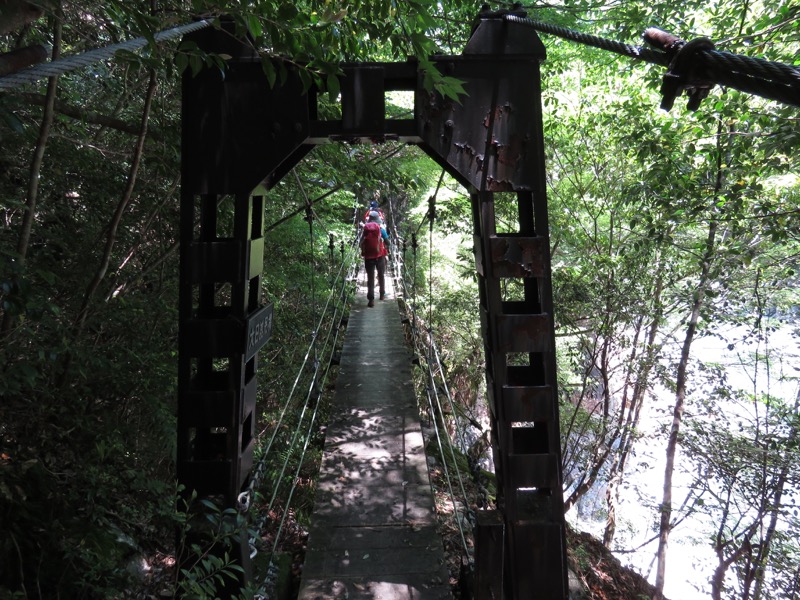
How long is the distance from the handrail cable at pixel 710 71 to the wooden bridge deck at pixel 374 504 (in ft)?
6.84

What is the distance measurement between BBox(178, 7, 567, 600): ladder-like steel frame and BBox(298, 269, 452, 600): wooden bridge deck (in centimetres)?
61

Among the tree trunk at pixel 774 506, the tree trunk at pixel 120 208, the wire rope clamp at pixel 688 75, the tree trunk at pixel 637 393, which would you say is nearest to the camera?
the wire rope clamp at pixel 688 75

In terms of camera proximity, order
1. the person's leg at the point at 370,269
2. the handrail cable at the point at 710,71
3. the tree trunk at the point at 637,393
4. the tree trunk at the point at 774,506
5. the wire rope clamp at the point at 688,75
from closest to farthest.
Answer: the handrail cable at the point at 710,71
the wire rope clamp at the point at 688,75
the tree trunk at the point at 774,506
the tree trunk at the point at 637,393
the person's leg at the point at 370,269

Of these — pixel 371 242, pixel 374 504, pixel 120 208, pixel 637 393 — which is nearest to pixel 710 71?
pixel 120 208

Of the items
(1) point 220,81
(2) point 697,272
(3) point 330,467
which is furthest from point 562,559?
(2) point 697,272

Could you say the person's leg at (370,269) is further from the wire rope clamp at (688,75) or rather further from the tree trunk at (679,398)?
the wire rope clamp at (688,75)

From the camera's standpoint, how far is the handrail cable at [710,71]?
0.69 metres

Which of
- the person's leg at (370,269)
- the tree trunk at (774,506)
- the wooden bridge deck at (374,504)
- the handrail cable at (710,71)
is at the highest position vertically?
the person's leg at (370,269)

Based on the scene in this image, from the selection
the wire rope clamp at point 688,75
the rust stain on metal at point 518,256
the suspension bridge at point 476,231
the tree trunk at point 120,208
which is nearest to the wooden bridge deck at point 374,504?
the suspension bridge at point 476,231

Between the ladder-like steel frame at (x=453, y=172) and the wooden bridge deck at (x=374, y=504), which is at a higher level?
the ladder-like steel frame at (x=453, y=172)

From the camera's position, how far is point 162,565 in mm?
2764

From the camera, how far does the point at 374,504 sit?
8.97 ft

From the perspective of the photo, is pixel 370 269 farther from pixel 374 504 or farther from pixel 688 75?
pixel 688 75

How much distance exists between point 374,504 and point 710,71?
2539 millimetres
